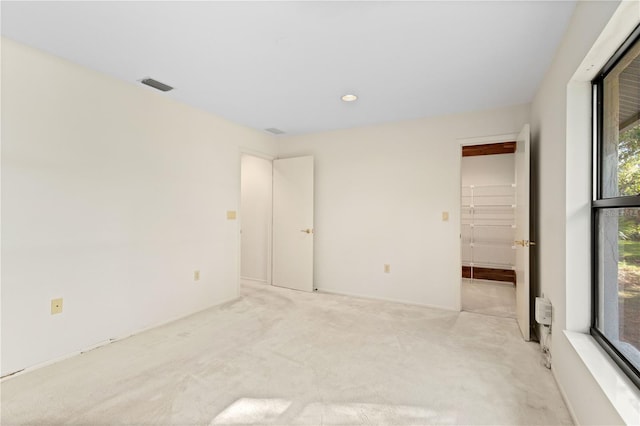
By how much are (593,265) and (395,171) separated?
2.52 m

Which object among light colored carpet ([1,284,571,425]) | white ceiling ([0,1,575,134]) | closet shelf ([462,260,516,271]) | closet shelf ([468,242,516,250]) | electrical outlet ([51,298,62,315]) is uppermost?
white ceiling ([0,1,575,134])

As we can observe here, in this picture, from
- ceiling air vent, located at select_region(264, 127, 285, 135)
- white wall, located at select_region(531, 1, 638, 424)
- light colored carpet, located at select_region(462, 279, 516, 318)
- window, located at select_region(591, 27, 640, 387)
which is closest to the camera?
window, located at select_region(591, 27, 640, 387)

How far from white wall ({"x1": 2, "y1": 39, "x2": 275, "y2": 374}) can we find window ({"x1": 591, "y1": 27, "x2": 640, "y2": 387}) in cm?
352

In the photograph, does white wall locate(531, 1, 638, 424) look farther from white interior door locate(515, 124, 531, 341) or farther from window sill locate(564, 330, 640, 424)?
white interior door locate(515, 124, 531, 341)

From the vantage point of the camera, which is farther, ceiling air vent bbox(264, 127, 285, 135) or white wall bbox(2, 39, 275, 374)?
ceiling air vent bbox(264, 127, 285, 135)

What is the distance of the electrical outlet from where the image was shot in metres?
2.35

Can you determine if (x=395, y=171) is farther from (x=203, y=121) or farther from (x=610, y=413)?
(x=610, y=413)

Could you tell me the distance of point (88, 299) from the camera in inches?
101

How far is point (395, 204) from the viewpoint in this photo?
13.3 ft

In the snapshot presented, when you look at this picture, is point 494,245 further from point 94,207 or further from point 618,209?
point 94,207

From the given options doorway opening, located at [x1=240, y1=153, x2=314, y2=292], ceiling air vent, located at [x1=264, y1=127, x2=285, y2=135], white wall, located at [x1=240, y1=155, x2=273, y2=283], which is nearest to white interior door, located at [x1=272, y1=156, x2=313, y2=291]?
doorway opening, located at [x1=240, y1=153, x2=314, y2=292]

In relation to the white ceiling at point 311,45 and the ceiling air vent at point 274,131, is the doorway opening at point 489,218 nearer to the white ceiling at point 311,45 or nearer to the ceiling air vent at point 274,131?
the white ceiling at point 311,45

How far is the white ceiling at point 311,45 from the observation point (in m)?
1.81

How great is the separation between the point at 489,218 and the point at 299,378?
15.2 feet
